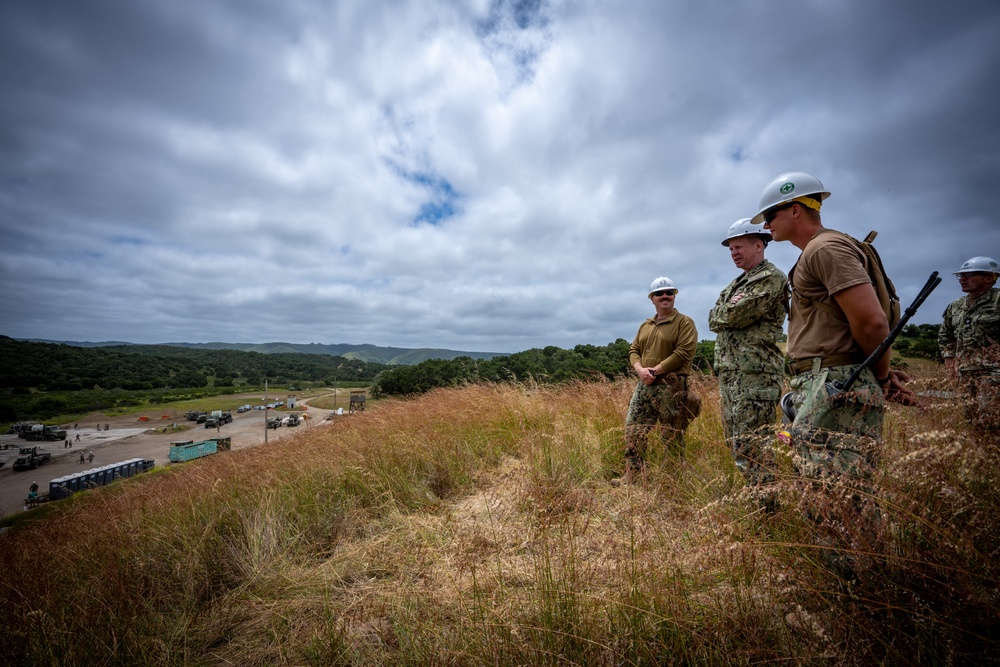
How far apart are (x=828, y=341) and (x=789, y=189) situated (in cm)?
95

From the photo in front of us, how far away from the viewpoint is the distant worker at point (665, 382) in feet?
12.4

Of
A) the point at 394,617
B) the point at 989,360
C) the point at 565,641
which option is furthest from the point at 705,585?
the point at 989,360

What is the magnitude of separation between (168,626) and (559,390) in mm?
5941

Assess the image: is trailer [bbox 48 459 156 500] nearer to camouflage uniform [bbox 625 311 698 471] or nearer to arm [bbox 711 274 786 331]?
camouflage uniform [bbox 625 311 698 471]

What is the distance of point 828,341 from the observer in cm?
193

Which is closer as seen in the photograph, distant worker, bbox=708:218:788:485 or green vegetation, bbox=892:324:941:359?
distant worker, bbox=708:218:788:485

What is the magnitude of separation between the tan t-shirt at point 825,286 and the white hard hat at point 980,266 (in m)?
4.15

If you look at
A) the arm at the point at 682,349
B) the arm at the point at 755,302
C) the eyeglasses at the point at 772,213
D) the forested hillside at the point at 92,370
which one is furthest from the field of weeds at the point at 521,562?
the forested hillside at the point at 92,370

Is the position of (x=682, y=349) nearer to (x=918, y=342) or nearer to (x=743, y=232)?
(x=743, y=232)

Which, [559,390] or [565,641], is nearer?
[565,641]

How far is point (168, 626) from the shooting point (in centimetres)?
257

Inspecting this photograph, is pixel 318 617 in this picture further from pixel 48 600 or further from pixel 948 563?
pixel 948 563

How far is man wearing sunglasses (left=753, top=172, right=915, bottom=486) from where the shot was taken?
1.66m

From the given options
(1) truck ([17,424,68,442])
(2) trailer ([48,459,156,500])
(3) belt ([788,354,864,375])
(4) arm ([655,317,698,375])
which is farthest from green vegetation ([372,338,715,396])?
(1) truck ([17,424,68,442])
